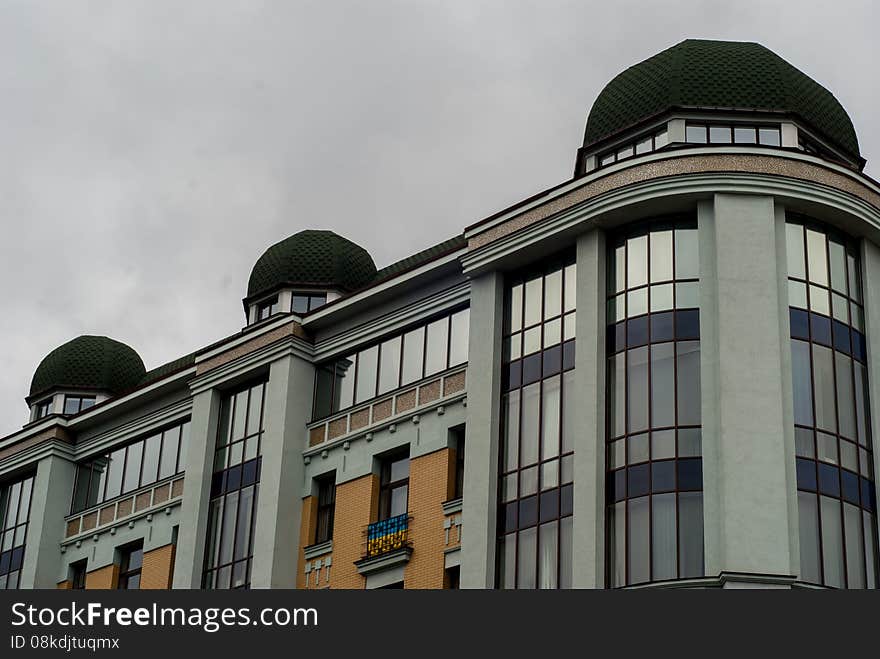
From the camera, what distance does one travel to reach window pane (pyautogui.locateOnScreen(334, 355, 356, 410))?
44.9m

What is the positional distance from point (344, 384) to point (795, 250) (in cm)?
1296

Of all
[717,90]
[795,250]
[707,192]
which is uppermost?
[717,90]

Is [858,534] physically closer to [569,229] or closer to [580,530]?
[580,530]

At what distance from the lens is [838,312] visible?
127ft

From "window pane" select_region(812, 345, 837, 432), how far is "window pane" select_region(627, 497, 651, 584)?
4.41m

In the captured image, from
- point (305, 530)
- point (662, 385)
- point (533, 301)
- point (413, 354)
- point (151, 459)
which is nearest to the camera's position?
point (662, 385)

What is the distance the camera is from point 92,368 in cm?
5631

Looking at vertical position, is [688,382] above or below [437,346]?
below

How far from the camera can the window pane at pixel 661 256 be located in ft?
126

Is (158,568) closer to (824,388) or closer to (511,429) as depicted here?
(511,429)

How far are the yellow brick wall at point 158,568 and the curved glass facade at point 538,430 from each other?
12463 millimetres

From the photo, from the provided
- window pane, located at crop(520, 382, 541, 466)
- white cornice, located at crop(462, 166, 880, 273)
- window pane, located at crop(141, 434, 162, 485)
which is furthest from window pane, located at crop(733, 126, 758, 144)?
window pane, located at crop(141, 434, 162, 485)

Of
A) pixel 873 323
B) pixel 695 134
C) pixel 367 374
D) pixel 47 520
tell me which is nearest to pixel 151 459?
pixel 47 520

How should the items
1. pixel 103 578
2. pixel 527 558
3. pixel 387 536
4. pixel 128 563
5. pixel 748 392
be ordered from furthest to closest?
pixel 128 563 < pixel 103 578 < pixel 387 536 < pixel 527 558 < pixel 748 392
